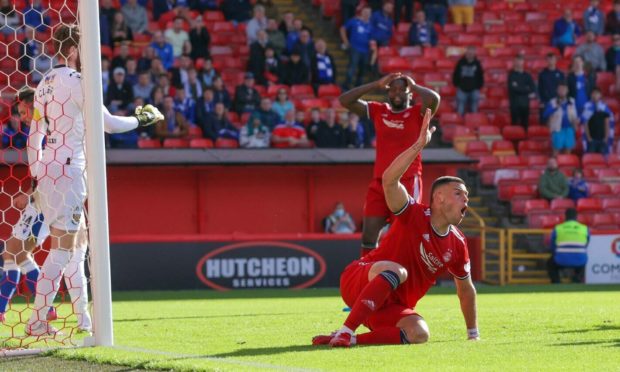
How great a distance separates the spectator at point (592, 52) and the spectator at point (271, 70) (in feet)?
23.6

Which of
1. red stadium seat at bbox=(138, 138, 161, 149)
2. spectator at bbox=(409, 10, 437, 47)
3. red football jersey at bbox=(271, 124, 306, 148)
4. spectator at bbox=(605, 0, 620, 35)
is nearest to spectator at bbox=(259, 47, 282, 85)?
red football jersey at bbox=(271, 124, 306, 148)

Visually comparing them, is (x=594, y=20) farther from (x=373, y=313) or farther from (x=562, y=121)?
(x=373, y=313)

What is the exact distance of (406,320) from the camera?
28.8 feet

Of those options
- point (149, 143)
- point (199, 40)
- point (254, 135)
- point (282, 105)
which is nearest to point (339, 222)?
point (254, 135)

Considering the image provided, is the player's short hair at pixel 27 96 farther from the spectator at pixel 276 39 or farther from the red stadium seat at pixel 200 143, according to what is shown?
the spectator at pixel 276 39

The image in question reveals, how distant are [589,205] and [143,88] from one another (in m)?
8.98

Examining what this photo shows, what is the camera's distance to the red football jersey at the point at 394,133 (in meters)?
12.5

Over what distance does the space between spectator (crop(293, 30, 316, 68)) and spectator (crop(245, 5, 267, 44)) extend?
2.89 feet

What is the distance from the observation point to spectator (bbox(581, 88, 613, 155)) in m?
26.0

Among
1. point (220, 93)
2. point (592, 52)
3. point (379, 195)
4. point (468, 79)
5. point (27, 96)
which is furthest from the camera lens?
point (592, 52)

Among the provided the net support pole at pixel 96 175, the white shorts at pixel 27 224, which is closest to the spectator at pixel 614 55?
the white shorts at pixel 27 224

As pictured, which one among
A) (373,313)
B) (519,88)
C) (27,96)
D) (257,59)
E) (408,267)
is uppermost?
(257,59)

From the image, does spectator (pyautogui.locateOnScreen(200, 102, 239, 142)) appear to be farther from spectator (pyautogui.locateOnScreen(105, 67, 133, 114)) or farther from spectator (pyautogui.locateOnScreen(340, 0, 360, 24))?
spectator (pyautogui.locateOnScreen(340, 0, 360, 24))

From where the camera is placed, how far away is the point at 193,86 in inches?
921
